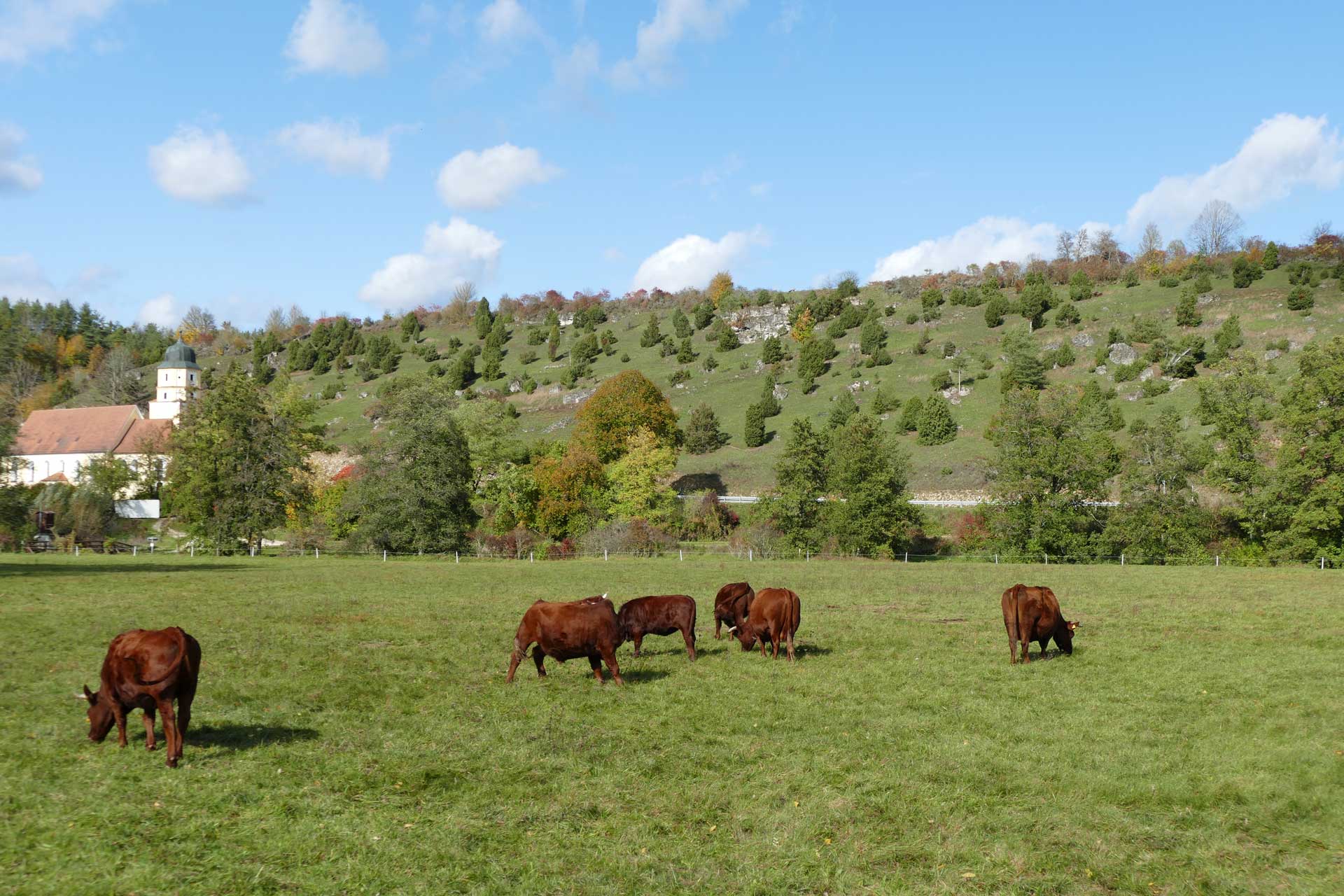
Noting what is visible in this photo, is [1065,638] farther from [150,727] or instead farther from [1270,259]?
[1270,259]

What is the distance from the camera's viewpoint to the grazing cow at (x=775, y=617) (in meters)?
18.8

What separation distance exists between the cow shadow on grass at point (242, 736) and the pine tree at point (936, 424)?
268ft

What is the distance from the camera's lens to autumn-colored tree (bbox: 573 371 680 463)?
8394 cm

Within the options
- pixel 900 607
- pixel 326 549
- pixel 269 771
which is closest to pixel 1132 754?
pixel 269 771

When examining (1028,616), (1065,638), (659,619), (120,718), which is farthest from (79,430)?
(1065,638)

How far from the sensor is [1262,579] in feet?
130

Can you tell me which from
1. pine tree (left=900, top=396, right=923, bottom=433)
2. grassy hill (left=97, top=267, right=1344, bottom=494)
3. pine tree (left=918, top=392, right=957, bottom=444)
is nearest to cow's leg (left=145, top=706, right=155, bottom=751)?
grassy hill (left=97, top=267, right=1344, bottom=494)

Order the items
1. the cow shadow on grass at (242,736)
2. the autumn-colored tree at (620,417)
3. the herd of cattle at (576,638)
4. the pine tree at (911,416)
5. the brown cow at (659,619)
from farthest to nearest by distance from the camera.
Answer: the pine tree at (911,416)
the autumn-colored tree at (620,417)
the brown cow at (659,619)
the cow shadow on grass at (242,736)
the herd of cattle at (576,638)

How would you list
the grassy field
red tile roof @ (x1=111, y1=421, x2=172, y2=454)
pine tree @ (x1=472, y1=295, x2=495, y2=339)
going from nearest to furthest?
the grassy field, red tile roof @ (x1=111, y1=421, x2=172, y2=454), pine tree @ (x1=472, y1=295, x2=495, y2=339)

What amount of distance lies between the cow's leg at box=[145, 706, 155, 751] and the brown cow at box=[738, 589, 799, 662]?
11410mm

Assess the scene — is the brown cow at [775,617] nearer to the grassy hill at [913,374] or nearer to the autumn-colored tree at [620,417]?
the grassy hill at [913,374]

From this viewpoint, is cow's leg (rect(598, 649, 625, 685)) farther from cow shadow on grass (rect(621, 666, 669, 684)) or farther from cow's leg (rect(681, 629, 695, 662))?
cow's leg (rect(681, 629, 695, 662))

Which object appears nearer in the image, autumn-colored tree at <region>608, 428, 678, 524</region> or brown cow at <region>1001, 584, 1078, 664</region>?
brown cow at <region>1001, 584, 1078, 664</region>

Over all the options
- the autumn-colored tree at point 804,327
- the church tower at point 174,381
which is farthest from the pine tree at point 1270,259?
the church tower at point 174,381
